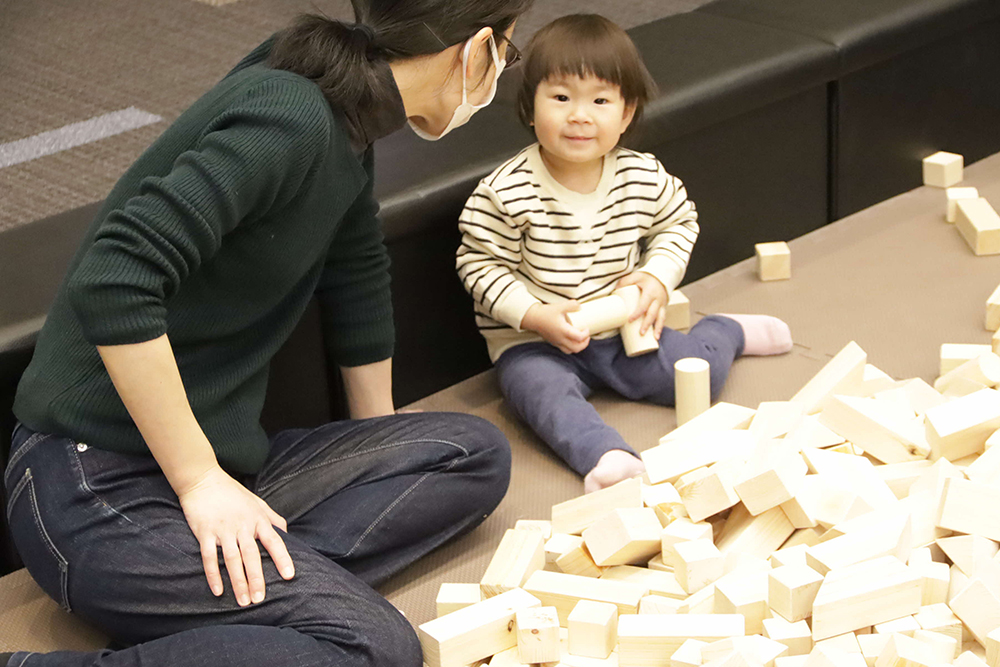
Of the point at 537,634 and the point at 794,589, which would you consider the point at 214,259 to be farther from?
the point at 794,589

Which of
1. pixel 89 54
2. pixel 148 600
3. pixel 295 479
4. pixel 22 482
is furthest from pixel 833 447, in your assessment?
pixel 89 54

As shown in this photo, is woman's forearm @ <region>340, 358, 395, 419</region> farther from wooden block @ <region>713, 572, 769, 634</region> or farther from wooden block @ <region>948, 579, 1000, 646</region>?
wooden block @ <region>948, 579, 1000, 646</region>

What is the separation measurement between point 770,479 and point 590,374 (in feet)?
1.40

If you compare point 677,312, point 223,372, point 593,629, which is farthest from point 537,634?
point 677,312

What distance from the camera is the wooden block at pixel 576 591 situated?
1.12m

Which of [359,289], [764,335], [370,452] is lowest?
[764,335]

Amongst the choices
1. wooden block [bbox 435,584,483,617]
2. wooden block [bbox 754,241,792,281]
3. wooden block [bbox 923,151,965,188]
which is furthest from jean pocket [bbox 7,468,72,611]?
wooden block [bbox 923,151,965,188]

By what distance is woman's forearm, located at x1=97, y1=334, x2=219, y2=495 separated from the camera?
986 mm

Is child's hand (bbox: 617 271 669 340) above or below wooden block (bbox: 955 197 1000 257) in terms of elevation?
above

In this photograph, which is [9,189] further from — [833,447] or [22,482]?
[833,447]

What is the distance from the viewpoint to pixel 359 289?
134 centimetres

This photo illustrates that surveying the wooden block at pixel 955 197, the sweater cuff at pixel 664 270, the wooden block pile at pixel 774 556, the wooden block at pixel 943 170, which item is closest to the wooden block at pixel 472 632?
the wooden block pile at pixel 774 556

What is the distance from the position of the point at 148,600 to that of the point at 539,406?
1.86ft

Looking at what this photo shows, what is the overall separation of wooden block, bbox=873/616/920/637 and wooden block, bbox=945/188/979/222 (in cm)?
111
